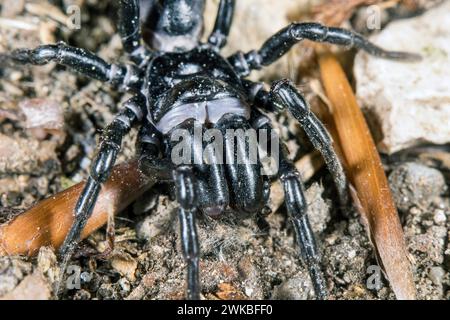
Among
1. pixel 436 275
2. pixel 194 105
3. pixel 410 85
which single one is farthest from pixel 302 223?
pixel 410 85

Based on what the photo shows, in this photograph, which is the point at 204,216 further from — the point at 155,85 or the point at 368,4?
the point at 368,4

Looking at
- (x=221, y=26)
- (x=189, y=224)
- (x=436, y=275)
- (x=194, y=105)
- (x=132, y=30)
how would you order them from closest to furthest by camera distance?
1. (x=189, y=224)
2. (x=436, y=275)
3. (x=194, y=105)
4. (x=132, y=30)
5. (x=221, y=26)

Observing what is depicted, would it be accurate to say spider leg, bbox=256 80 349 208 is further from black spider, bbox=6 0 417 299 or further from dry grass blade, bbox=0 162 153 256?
dry grass blade, bbox=0 162 153 256

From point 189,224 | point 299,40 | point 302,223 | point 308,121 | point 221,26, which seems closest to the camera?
point 189,224

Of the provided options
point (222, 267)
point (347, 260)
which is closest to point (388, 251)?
point (347, 260)

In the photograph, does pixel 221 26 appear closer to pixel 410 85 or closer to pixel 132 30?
pixel 132 30
